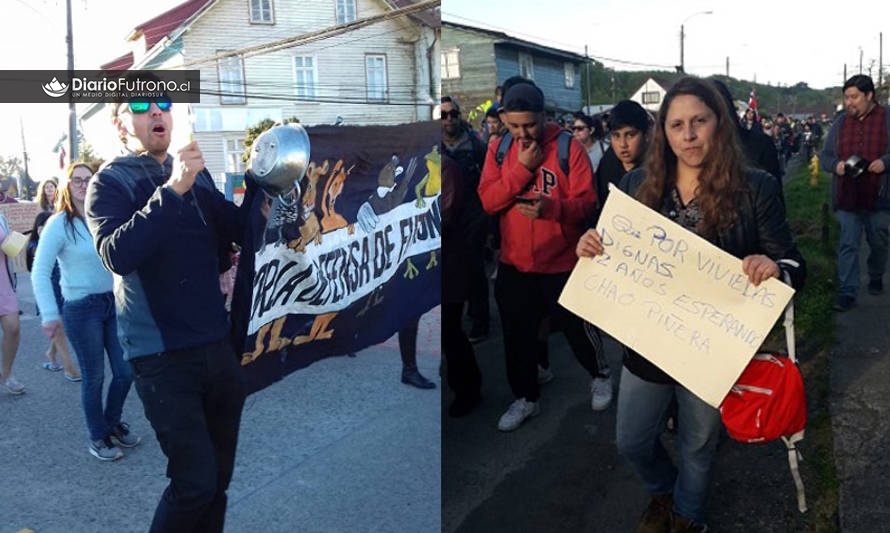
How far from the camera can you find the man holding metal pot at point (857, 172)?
5.04 m

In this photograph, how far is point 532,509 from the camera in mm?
2979

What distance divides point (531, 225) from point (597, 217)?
29 cm

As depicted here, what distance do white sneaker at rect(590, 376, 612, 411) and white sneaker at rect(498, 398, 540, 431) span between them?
0.30 m

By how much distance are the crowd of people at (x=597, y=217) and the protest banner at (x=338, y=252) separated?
0.58 meters

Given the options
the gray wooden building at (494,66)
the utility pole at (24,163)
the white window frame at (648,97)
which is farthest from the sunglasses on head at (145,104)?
the white window frame at (648,97)

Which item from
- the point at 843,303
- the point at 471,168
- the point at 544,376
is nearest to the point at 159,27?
the point at 471,168

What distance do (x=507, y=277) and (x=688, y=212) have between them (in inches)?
54.6

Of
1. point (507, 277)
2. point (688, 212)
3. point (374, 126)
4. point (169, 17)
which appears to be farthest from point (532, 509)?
point (169, 17)

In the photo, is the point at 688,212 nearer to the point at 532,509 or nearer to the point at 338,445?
the point at 532,509

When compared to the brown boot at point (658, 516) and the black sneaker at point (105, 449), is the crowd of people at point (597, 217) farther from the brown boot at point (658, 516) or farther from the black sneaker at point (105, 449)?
the black sneaker at point (105, 449)

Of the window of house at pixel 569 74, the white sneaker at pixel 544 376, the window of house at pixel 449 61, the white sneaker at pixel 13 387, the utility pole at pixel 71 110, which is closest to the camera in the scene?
the utility pole at pixel 71 110

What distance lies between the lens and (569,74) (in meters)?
6.88

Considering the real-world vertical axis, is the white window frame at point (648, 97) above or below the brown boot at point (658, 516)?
above

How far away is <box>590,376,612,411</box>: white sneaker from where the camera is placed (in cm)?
377
